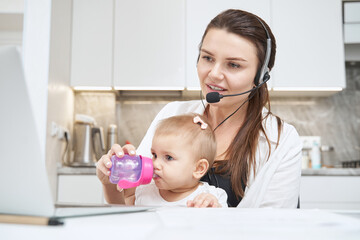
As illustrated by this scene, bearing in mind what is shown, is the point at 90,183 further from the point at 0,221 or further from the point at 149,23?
the point at 0,221

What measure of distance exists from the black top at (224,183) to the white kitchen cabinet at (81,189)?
143 centimetres

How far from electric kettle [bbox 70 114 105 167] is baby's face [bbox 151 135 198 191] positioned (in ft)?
5.75

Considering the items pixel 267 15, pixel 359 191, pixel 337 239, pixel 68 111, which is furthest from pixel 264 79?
pixel 68 111

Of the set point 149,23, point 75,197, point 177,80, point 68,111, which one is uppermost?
point 149,23

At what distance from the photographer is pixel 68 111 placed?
2.96 meters

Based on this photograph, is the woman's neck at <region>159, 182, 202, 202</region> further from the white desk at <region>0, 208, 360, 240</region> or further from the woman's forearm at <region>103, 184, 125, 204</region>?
the white desk at <region>0, 208, 360, 240</region>

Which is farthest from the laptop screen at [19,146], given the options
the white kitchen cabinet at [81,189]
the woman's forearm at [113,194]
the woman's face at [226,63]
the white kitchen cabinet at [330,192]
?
the white kitchen cabinet at [330,192]

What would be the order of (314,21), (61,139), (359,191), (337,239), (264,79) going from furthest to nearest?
1. (314,21)
2. (61,139)
3. (359,191)
4. (264,79)
5. (337,239)

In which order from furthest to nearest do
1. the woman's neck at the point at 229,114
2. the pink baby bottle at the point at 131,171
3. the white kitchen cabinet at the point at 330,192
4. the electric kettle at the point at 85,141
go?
1. the electric kettle at the point at 85,141
2. the white kitchen cabinet at the point at 330,192
3. the woman's neck at the point at 229,114
4. the pink baby bottle at the point at 131,171

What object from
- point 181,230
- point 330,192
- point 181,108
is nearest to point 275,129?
point 181,108

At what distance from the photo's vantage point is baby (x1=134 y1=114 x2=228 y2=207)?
3.65ft

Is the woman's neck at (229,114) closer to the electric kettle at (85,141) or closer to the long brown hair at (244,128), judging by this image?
the long brown hair at (244,128)

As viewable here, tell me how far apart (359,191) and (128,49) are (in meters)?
1.87

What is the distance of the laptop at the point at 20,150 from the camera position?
0.39m
